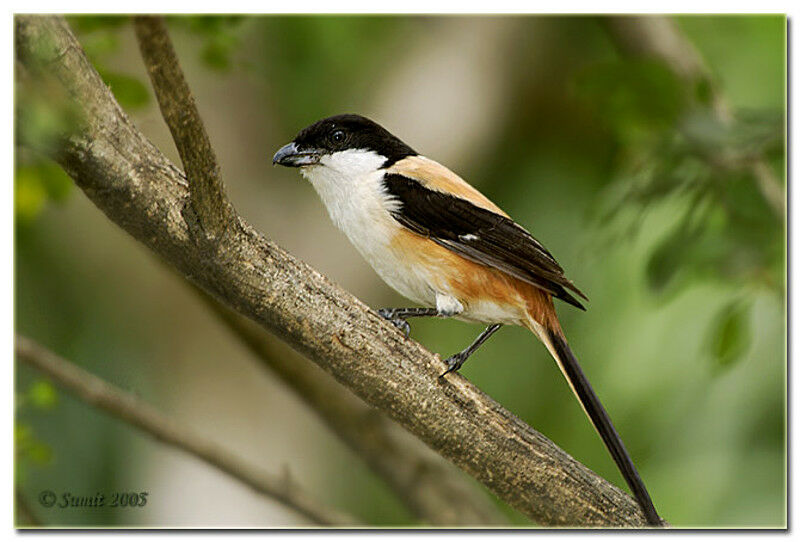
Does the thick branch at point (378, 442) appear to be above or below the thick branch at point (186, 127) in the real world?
below

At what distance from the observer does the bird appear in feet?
5.79

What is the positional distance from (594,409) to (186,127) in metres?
0.99

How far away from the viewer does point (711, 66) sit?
2.23 m

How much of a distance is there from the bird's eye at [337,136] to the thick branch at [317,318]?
336 mm

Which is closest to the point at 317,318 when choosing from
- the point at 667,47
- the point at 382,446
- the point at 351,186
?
the point at 351,186

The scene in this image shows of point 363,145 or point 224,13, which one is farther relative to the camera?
point 224,13

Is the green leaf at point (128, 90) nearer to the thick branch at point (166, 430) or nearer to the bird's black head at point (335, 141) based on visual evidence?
the bird's black head at point (335, 141)

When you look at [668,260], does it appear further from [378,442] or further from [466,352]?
→ [378,442]

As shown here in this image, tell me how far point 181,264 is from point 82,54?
0.39 m

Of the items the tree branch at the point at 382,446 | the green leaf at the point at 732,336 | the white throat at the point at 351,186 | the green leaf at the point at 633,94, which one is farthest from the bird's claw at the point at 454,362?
the green leaf at the point at 633,94

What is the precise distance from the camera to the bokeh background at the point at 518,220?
1937 mm

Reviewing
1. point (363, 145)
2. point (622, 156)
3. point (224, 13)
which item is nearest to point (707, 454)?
point (622, 156)

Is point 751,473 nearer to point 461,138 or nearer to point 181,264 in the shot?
point 461,138

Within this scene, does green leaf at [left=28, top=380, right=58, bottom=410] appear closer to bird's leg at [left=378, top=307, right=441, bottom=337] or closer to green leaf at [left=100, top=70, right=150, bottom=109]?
green leaf at [left=100, top=70, right=150, bottom=109]
